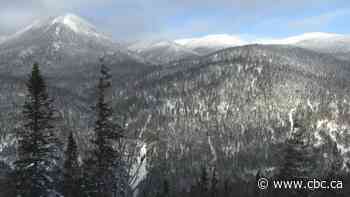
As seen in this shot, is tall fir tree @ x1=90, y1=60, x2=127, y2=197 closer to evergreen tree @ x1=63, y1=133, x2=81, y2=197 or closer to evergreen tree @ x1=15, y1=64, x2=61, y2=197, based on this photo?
evergreen tree @ x1=15, y1=64, x2=61, y2=197

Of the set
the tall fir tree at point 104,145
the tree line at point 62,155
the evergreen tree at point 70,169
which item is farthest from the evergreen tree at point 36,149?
the evergreen tree at point 70,169

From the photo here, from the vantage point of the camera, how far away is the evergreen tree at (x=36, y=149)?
2333 centimetres

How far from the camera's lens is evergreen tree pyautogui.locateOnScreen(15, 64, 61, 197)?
23328 millimetres

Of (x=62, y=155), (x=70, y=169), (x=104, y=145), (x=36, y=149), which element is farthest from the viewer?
(x=70, y=169)

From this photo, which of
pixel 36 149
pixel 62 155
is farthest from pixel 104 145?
pixel 36 149

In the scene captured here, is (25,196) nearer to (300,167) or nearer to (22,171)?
(22,171)

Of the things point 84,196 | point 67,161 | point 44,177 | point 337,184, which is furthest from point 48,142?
point 337,184

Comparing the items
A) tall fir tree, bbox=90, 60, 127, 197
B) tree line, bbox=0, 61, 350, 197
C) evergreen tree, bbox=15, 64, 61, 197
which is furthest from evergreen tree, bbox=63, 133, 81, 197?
evergreen tree, bbox=15, 64, 61, 197

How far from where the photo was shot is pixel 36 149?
76.8 feet

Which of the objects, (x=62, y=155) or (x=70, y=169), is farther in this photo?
(x=70, y=169)

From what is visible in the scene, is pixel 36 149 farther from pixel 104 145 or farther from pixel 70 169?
pixel 70 169

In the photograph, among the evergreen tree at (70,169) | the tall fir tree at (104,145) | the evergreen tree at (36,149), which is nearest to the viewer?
the evergreen tree at (36,149)

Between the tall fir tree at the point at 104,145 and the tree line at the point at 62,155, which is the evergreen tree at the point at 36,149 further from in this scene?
the tall fir tree at the point at 104,145

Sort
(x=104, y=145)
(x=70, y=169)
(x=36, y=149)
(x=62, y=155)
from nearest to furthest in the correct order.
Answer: (x=36, y=149), (x=104, y=145), (x=62, y=155), (x=70, y=169)
